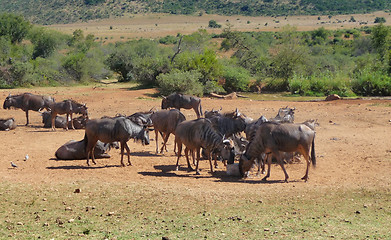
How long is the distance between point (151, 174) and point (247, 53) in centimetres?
3027

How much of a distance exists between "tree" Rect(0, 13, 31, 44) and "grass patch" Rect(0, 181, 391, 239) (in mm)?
37311

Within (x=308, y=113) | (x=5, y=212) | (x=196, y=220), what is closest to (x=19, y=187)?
(x=5, y=212)

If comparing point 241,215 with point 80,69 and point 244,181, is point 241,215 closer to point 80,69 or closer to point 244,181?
point 244,181

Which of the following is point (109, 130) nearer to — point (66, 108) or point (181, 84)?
point (66, 108)

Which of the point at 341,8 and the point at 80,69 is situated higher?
the point at 341,8

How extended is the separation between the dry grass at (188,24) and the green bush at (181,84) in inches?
2575

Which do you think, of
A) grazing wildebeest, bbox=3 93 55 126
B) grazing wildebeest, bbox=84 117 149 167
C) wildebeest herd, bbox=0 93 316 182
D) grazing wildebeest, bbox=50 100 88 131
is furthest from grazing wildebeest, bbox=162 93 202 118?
grazing wildebeest, bbox=84 117 149 167

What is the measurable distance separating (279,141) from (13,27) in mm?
39459

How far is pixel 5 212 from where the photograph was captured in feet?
31.2

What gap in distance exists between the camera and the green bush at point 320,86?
103 feet

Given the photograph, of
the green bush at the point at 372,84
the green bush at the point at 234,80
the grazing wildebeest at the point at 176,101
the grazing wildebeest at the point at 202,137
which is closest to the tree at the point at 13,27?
the green bush at the point at 234,80

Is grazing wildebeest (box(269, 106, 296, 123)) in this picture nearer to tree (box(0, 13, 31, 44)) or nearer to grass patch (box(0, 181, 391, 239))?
grass patch (box(0, 181, 391, 239))

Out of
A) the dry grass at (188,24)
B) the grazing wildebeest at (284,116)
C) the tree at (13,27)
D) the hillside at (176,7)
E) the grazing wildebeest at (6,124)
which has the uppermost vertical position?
the hillside at (176,7)

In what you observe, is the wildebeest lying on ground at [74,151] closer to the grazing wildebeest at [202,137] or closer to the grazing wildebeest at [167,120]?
the grazing wildebeest at [167,120]
